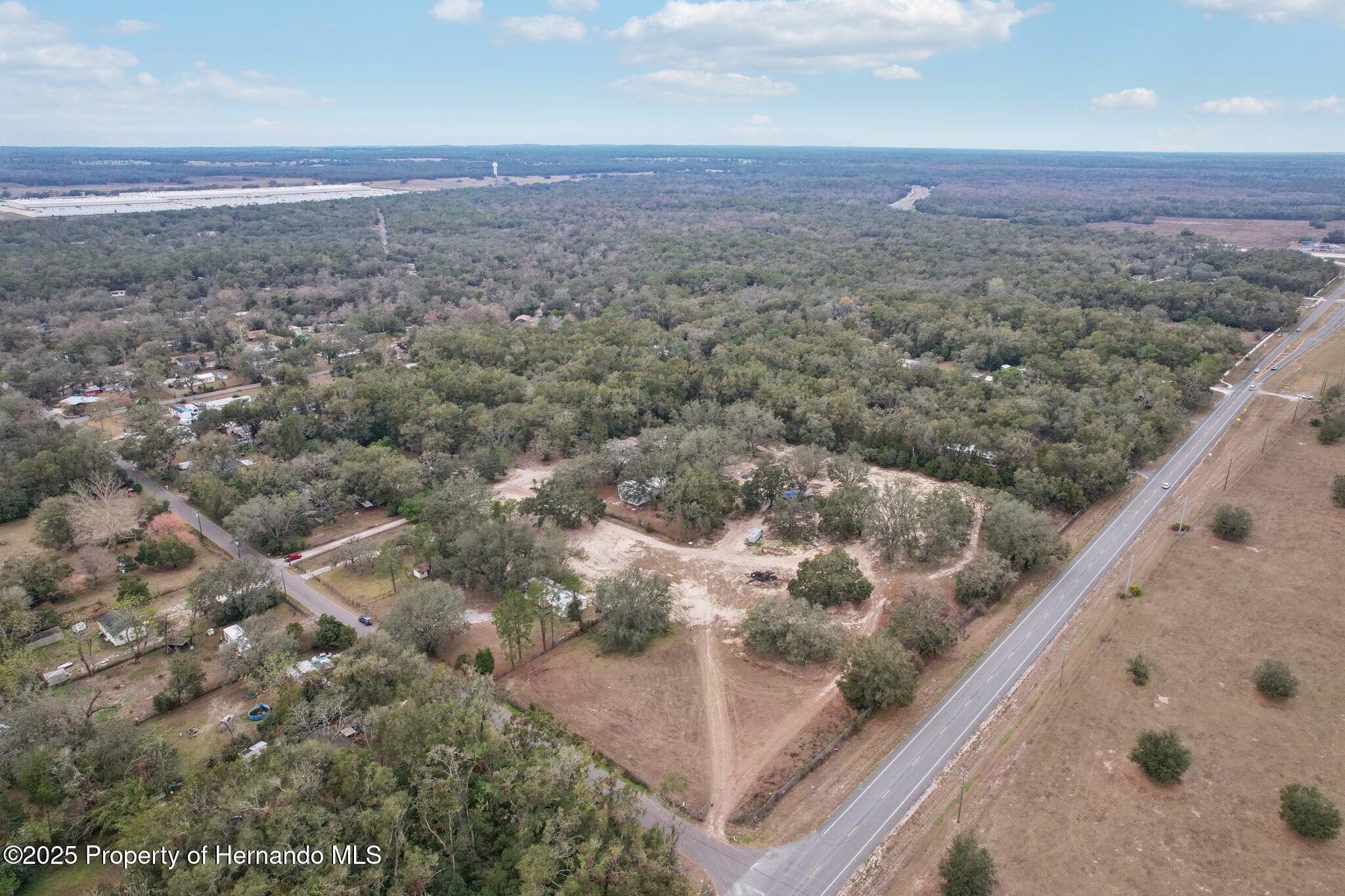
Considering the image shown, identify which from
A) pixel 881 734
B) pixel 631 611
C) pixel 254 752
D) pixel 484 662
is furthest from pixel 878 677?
pixel 254 752

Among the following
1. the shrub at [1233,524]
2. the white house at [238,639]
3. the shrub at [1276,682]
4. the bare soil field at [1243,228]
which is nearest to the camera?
the shrub at [1276,682]

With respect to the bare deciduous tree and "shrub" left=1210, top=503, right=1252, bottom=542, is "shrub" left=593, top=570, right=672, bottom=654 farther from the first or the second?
"shrub" left=1210, top=503, right=1252, bottom=542

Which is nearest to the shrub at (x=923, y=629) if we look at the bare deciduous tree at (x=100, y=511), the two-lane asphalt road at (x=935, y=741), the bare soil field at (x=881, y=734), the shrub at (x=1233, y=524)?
the bare soil field at (x=881, y=734)

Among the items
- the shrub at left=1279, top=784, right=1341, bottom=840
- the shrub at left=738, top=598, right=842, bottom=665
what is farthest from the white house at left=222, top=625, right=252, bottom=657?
the shrub at left=1279, top=784, right=1341, bottom=840

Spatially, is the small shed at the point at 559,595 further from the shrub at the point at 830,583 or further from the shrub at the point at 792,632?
the shrub at the point at 830,583

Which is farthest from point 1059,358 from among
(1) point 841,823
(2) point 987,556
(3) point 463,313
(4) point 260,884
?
(4) point 260,884

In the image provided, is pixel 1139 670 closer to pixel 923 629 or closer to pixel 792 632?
pixel 923 629

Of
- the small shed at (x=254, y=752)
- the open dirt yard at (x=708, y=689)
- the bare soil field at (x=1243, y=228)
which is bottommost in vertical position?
the open dirt yard at (x=708, y=689)
